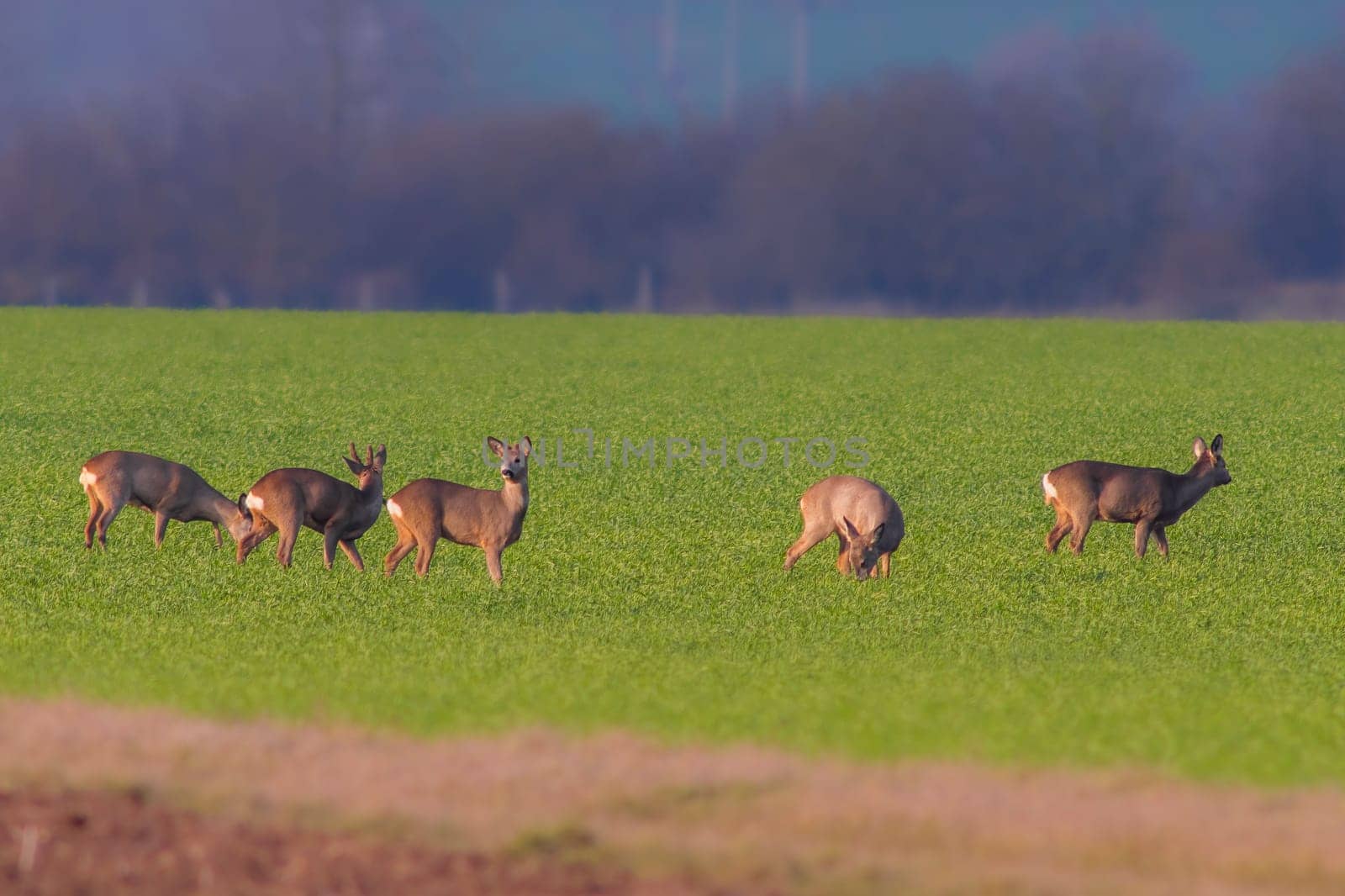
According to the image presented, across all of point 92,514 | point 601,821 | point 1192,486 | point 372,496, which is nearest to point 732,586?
point 372,496

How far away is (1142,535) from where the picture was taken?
62.4 feet

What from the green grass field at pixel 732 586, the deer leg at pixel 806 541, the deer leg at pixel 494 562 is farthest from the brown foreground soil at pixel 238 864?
the deer leg at pixel 806 541

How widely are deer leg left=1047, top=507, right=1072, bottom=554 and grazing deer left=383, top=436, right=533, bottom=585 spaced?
18.9 ft

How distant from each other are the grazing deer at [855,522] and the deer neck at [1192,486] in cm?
321

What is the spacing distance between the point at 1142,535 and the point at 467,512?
695 centimetres

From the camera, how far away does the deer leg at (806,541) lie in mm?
18031

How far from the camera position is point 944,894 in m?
8.55

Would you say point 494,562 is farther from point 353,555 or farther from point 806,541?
point 806,541

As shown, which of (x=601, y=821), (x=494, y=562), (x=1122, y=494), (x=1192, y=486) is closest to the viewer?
(x=601, y=821)

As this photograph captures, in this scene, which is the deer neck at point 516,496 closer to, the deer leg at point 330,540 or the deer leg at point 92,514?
the deer leg at point 330,540

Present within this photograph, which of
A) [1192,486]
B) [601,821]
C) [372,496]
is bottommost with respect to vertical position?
[601,821]

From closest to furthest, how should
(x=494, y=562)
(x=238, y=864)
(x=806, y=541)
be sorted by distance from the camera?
(x=238, y=864)
(x=494, y=562)
(x=806, y=541)

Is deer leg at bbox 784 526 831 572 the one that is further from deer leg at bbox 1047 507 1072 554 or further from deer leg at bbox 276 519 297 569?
deer leg at bbox 276 519 297 569

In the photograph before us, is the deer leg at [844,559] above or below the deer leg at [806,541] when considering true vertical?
below
